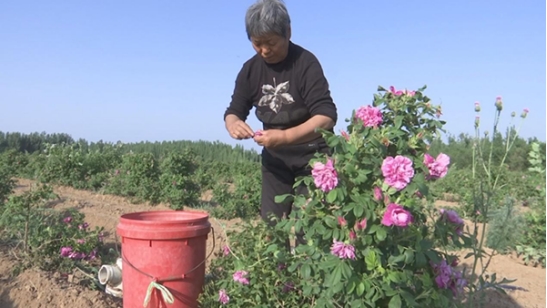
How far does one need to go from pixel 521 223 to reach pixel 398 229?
369 centimetres

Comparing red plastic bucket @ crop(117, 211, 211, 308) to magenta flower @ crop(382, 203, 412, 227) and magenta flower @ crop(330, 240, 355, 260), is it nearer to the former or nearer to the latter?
magenta flower @ crop(330, 240, 355, 260)

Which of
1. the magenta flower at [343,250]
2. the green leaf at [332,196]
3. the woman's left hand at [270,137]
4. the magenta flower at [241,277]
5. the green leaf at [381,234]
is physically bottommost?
the magenta flower at [241,277]

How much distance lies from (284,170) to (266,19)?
793mm

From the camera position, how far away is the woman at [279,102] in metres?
2.37

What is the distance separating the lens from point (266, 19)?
2324 millimetres

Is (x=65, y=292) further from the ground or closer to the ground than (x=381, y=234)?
closer to the ground

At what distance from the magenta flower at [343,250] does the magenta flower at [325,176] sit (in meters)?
0.18

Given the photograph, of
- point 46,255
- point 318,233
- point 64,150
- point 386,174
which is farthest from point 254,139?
point 64,150

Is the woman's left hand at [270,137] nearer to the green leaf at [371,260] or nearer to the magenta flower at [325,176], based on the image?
the magenta flower at [325,176]

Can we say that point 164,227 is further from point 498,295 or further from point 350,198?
point 498,295

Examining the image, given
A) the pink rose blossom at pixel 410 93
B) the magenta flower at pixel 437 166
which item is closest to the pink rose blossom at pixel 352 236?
the magenta flower at pixel 437 166

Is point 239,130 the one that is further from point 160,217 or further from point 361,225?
point 361,225

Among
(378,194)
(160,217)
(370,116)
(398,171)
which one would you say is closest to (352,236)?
(378,194)

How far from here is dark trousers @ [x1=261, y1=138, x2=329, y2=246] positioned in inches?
101
